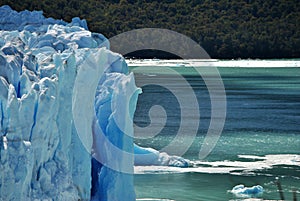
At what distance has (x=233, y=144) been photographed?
21094 mm

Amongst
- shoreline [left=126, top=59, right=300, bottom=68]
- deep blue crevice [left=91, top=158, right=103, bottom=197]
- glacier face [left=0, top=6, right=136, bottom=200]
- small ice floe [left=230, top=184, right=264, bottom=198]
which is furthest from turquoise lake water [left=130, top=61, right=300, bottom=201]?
shoreline [left=126, top=59, right=300, bottom=68]

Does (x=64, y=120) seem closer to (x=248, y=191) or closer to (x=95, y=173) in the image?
(x=95, y=173)

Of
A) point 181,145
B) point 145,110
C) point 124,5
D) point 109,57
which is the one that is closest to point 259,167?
point 181,145

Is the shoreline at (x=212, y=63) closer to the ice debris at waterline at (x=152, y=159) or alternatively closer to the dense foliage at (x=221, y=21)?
the dense foliage at (x=221, y=21)

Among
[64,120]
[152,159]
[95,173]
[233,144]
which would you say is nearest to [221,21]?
[233,144]

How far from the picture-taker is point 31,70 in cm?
1049

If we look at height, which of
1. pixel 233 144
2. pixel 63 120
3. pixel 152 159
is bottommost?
pixel 63 120

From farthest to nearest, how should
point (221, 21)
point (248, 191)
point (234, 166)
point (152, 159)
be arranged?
point (221, 21), point (234, 166), point (152, 159), point (248, 191)

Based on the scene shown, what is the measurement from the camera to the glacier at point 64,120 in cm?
944

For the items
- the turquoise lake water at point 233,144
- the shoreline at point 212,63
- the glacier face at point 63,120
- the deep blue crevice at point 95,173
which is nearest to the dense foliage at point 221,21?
the shoreline at point 212,63

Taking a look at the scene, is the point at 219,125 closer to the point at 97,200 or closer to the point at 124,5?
the point at 97,200

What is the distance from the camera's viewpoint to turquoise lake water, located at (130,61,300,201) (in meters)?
15.0

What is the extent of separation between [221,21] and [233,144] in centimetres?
5834

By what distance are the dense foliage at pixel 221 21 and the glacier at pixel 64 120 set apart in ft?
177
